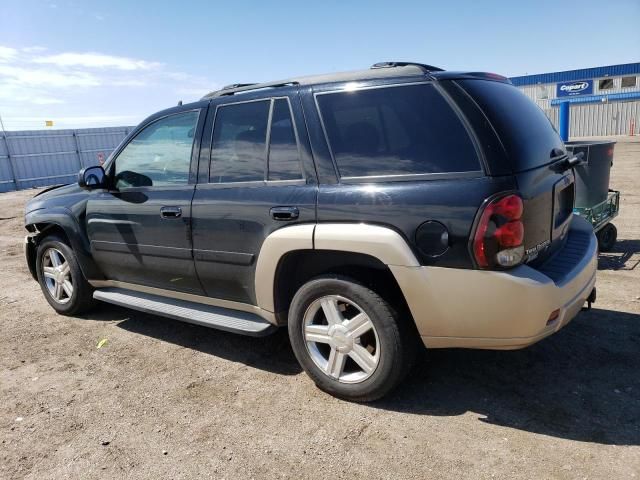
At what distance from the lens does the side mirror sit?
4.25 m

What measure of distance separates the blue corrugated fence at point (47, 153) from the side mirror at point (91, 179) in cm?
1860

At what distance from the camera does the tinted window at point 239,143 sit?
3.41 meters

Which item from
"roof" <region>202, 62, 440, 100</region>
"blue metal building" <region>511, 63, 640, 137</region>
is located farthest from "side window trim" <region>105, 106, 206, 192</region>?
"blue metal building" <region>511, 63, 640, 137</region>

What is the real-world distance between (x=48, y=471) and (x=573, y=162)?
3.59 metres

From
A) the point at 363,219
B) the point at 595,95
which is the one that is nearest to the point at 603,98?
the point at 595,95

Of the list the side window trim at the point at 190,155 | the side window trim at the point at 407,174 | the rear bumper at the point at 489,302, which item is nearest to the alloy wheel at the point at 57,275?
the side window trim at the point at 190,155

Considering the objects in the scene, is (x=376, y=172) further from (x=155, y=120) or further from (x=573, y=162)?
(x=155, y=120)

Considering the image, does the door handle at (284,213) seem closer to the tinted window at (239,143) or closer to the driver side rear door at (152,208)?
the tinted window at (239,143)

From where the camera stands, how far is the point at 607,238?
6.07 meters

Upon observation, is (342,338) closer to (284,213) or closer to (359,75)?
(284,213)

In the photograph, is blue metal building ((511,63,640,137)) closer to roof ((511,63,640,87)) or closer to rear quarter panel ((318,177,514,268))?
Answer: roof ((511,63,640,87))

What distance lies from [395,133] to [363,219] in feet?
1.71

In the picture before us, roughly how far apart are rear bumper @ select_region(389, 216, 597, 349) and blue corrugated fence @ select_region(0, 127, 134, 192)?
21.5 meters

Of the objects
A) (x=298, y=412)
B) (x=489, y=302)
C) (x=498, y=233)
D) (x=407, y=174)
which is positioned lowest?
(x=298, y=412)
